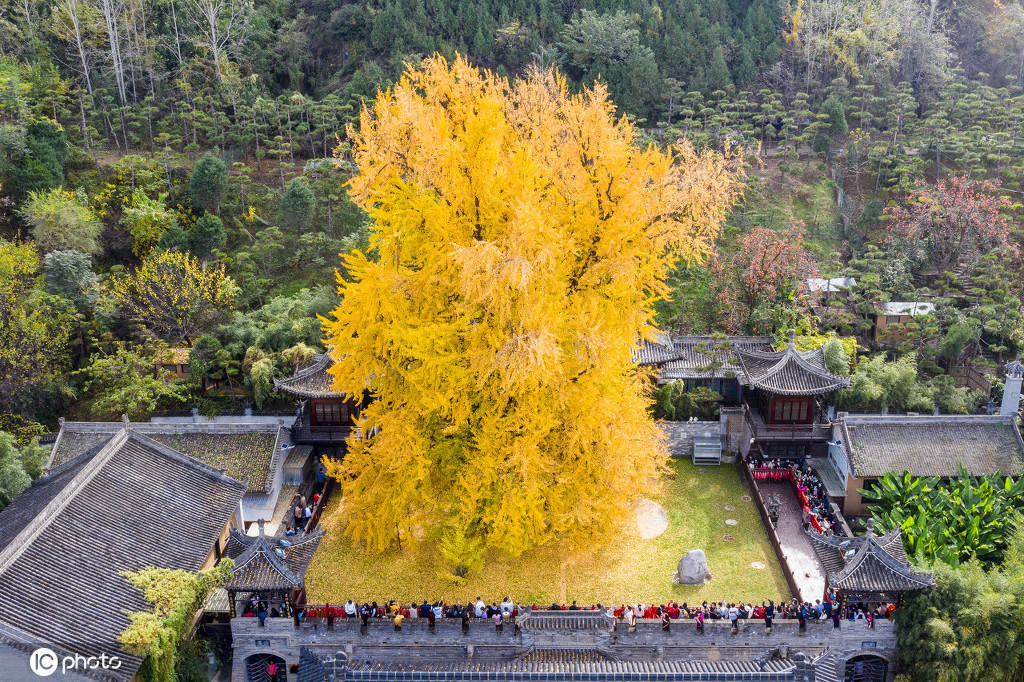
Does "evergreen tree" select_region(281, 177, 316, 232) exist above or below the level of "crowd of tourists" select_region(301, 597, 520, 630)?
above

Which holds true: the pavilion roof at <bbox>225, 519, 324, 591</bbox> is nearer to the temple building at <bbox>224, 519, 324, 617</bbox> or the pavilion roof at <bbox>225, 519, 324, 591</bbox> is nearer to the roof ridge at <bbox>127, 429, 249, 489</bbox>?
the temple building at <bbox>224, 519, 324, 617</bbox>

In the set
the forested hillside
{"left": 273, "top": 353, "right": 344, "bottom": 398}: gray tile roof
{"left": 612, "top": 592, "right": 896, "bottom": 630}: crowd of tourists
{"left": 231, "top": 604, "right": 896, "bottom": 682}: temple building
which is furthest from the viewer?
the forested hillside

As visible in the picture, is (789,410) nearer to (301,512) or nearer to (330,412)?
(330,412)

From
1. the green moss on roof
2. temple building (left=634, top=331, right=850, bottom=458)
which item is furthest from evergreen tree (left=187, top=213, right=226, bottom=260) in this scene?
temple building (left=634, top=331, right=850, bottom=458)

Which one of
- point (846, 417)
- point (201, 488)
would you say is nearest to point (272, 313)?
point (201, 488)

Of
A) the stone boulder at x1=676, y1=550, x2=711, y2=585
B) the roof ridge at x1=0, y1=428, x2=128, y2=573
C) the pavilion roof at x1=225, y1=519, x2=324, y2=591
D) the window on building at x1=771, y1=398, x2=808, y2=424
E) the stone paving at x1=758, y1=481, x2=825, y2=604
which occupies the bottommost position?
the stone paving at x1=758, y1=481, x2=825, y2=604

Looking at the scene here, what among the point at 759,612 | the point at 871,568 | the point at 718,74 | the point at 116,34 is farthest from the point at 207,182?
the point at 871,568

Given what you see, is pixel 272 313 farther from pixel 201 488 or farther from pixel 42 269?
pixel 201 488
